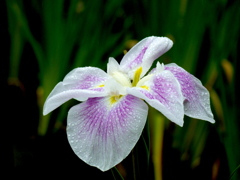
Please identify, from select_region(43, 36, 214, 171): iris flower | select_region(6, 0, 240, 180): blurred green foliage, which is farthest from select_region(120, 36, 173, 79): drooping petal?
select_region(6, 0, 240, 180): blurred green foliage

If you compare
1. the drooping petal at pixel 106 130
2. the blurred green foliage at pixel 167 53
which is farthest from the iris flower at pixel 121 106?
the blurred green foliage at pixel 167 53

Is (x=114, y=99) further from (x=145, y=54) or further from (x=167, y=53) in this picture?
(x=167, y=53)

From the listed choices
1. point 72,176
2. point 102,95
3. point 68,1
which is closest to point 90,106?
point 102,95

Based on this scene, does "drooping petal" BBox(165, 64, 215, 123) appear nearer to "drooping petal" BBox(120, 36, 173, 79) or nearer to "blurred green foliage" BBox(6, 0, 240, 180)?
"drooping petal" BBox(120, 36, 173, 79)

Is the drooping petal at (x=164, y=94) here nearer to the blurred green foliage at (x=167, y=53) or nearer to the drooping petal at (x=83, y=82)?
the drooping petal at (x=83, y=82)

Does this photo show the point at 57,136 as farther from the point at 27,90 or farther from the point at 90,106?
the point at 90,106

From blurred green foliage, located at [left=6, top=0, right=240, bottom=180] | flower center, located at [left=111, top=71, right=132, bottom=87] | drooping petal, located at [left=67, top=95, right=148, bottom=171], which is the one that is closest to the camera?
drooping petal, located at [left=67, top=95, right=148, bottom=171]
